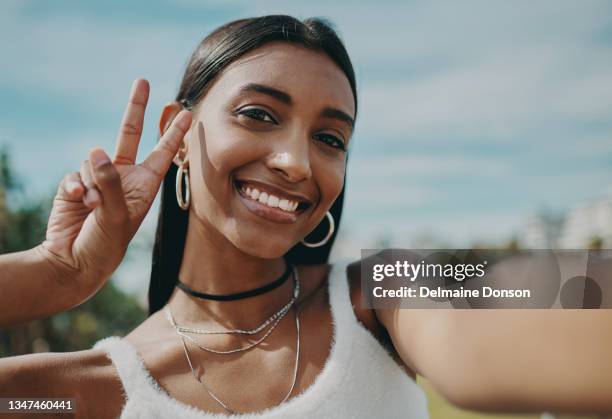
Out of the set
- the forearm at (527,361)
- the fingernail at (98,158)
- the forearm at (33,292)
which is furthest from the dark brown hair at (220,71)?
the forearm at (527,361)

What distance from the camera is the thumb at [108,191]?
1.53 meters

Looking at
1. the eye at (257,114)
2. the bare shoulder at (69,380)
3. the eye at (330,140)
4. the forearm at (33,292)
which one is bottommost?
the bare shoulder at (69,380)

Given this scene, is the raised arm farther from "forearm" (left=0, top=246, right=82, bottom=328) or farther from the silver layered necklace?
the silver layered necklace

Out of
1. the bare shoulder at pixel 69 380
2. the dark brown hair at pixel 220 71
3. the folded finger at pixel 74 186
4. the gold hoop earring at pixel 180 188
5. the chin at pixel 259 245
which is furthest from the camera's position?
the gold hoop earring at pixel 180 188

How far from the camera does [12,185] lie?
31.6 feet

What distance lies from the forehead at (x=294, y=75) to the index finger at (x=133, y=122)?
9.4 inches

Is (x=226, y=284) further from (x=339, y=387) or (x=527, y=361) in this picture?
(x=527, y=361)

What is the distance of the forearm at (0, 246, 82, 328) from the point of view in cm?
163

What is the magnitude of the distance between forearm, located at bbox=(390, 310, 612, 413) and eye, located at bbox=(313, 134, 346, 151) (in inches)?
31.8

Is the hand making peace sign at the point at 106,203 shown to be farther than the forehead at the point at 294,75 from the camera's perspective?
No

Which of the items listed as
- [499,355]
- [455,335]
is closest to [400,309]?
[455,335]

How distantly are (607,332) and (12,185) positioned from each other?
1030cm

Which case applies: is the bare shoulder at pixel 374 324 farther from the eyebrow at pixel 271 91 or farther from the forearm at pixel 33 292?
the forearm at pixel 33 292

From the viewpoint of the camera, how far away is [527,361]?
110cm
